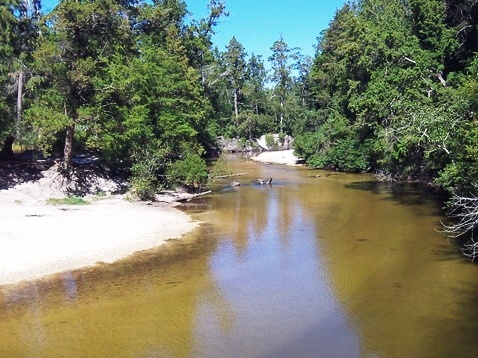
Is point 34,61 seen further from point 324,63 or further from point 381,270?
point 324,63

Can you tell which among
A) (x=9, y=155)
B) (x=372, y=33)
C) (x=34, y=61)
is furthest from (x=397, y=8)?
(x=9, y=155)

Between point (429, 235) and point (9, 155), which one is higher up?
point (9, 155)

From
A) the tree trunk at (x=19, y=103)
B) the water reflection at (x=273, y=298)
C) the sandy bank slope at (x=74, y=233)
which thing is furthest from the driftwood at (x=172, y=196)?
the tree trunk at (x=19, y=103)

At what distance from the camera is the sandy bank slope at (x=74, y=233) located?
55.8 ft

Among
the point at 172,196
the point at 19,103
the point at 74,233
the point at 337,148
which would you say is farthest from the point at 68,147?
the point at 337,148

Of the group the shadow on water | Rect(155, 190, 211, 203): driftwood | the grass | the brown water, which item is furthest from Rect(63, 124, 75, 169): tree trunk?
the shadow on water

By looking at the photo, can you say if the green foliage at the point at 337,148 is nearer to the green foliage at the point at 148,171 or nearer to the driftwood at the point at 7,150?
the green foliage at the point at 148,171

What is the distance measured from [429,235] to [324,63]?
4074 cm

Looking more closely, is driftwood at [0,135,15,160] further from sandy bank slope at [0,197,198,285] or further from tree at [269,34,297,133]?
tree at [269,34,297,133]

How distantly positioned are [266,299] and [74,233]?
1012 centimetres

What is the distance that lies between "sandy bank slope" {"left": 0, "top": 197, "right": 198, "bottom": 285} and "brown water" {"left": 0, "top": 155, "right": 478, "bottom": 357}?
97 cm

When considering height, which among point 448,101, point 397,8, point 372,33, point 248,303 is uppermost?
point 397,8

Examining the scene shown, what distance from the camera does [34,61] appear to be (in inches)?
1188

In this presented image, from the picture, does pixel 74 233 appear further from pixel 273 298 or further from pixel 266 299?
pixel 273 298
